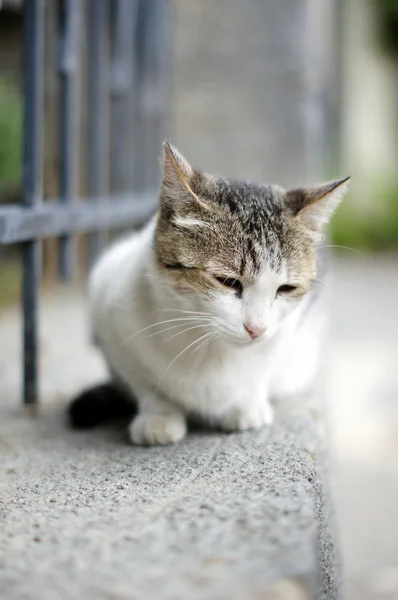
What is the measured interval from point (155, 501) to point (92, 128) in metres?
2.50

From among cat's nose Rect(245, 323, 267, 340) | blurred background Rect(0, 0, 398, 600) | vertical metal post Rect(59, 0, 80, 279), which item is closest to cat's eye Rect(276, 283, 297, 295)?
cat's nose Rect(245, 323, 267, 340)

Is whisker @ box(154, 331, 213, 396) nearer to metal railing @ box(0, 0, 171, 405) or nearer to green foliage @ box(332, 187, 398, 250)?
metal railing @ box(0, 0, 171, 405)

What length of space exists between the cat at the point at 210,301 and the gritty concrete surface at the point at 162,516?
102 millimetres

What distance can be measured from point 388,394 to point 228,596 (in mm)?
2868

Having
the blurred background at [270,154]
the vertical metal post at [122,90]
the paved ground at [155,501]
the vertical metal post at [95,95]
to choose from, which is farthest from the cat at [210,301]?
the vertical metal post at [122,90]

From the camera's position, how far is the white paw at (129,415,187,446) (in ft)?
6.02

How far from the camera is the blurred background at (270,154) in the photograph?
9.11ft

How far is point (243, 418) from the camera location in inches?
75.7

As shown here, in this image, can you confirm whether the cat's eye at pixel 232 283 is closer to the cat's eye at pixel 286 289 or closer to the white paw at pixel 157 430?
the cat's eye at pixel 286 289

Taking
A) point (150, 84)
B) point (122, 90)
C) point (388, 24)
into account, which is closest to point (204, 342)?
point (122, 90)

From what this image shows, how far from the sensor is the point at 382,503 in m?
2.71

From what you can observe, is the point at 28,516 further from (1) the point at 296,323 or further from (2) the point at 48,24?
(2) the point at 48,24

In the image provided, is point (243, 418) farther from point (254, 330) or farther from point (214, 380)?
point (254, 330)

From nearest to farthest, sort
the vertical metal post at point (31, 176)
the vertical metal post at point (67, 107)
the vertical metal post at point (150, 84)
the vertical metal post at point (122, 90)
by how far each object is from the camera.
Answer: the vertical metal post at point (31, 176), the vertical metal post at point (67, 107), the vertical metal post at point (122, 90), the vertical metal post at point (150, 84)
